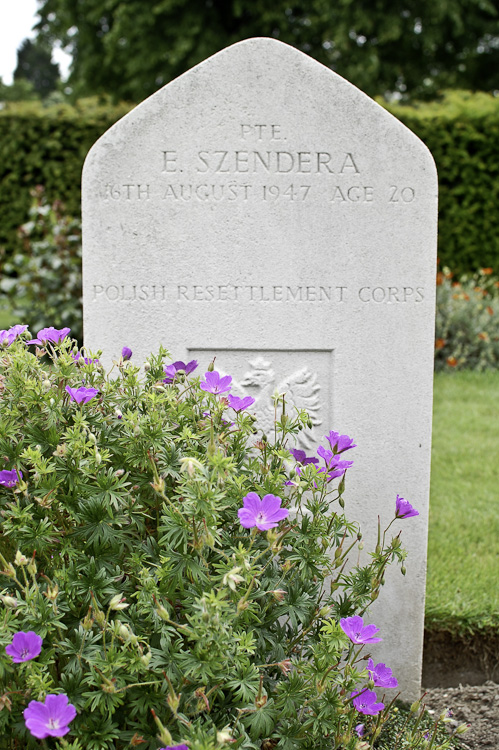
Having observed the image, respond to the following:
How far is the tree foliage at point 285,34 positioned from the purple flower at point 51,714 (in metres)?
12.3

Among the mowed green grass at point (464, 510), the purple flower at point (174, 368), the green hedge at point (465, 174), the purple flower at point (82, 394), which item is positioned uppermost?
the green hedge at point (465, 174)

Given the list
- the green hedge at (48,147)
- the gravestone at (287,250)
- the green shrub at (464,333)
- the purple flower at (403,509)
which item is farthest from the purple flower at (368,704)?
the green hedge at (48,147)

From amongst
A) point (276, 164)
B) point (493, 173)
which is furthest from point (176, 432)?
point (493, 173)

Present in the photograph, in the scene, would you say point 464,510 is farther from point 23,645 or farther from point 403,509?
point 23,645

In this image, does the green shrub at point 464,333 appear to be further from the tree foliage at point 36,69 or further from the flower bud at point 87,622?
the tree foliage at point 36,69

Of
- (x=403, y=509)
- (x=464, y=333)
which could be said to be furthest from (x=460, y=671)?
(x=464, y=333)

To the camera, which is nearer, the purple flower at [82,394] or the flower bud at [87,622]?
the flower bud at [87,622]

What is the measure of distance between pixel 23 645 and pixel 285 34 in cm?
1319

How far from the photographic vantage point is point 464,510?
3697 millimetres

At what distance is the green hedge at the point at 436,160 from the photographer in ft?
26.3

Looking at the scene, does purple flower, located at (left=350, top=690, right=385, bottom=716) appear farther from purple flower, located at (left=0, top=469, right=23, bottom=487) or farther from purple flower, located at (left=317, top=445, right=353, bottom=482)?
purple flower, located at (left=0, top=469, right=23, bottom=487)

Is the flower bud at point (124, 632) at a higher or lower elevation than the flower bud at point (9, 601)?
lower

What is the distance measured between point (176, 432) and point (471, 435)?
12.3 ft

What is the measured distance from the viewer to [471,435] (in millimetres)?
4895
